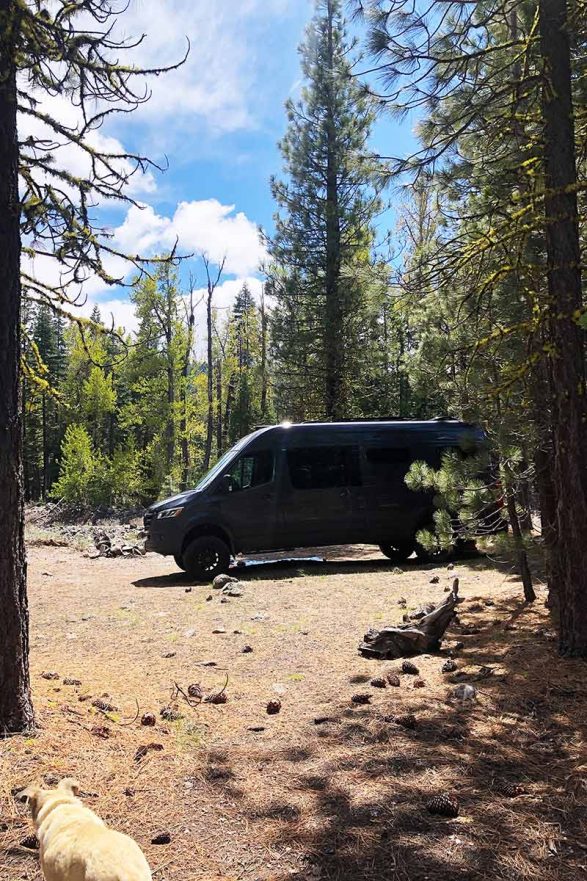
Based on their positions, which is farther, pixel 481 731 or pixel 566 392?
pixel 566 392

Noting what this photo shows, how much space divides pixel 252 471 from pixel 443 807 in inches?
305

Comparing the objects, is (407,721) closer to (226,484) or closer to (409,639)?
(409,639)

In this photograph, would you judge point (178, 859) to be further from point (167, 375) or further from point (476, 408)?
point (167, 375)

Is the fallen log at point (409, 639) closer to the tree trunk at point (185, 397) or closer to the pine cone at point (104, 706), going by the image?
the pine cone at point (104, 706)

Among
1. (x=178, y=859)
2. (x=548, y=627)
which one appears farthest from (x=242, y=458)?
(x=178, y=859)

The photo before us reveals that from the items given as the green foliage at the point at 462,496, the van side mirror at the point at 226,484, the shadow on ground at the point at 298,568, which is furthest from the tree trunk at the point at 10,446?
the van side mirror at the point at 226,484

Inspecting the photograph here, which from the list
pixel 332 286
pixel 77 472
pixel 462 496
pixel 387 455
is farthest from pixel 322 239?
pixel 77 472

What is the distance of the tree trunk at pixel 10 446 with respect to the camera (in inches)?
139

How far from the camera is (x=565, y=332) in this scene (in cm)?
470

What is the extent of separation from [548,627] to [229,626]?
323 centimetres

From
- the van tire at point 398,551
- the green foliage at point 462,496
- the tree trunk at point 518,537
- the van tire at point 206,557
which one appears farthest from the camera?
the van tire at point 398,551

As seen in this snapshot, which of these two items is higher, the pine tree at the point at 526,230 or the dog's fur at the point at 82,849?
the pine tree at the point at 526,230

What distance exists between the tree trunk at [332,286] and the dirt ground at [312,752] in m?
11.7

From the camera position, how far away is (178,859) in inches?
97.0
